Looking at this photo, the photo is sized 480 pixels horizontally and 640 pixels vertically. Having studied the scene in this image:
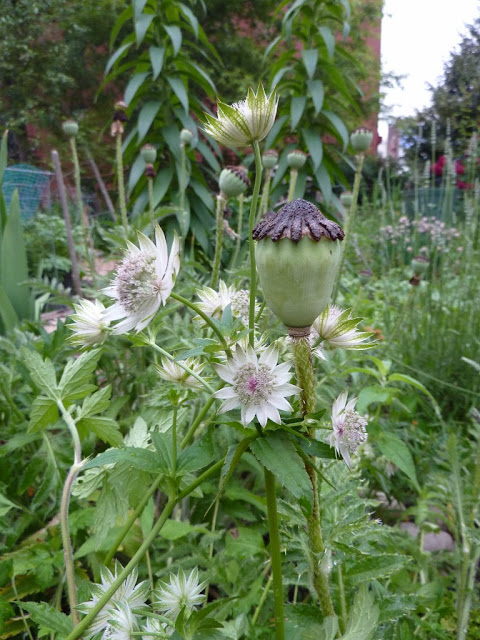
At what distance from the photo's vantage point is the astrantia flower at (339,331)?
1.58 ft

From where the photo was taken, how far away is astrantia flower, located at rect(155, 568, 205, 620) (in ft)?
1.73

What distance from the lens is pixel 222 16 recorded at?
9078 mm

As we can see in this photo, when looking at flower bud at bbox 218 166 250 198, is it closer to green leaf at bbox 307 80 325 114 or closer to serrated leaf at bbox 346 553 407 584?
serrated leaf at bbox 346 553 407 584

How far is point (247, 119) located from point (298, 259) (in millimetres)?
155

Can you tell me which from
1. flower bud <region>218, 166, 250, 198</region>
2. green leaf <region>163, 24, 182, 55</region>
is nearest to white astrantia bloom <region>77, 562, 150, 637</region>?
flower bud <region>218, 166, 250, 198</region>

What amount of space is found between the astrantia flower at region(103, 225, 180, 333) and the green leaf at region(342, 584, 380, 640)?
33 cm

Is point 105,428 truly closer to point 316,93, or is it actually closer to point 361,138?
point 361,138

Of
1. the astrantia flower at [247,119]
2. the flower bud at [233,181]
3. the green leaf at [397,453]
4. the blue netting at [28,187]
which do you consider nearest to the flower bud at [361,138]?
the flower bud at [233,181]

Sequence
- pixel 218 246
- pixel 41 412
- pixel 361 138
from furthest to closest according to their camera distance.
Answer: pixel 361 138, pixel 218 246, pixel 41 412

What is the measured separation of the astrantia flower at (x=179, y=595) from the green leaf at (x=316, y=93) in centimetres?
221

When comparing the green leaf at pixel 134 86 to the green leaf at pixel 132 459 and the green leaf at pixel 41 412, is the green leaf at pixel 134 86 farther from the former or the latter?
the green leaf at pixel 132 459

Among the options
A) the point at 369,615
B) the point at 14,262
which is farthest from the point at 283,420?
the point at 14,262

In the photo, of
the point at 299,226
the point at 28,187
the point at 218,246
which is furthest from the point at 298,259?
the point at 28,187

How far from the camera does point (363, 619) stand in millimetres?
458
